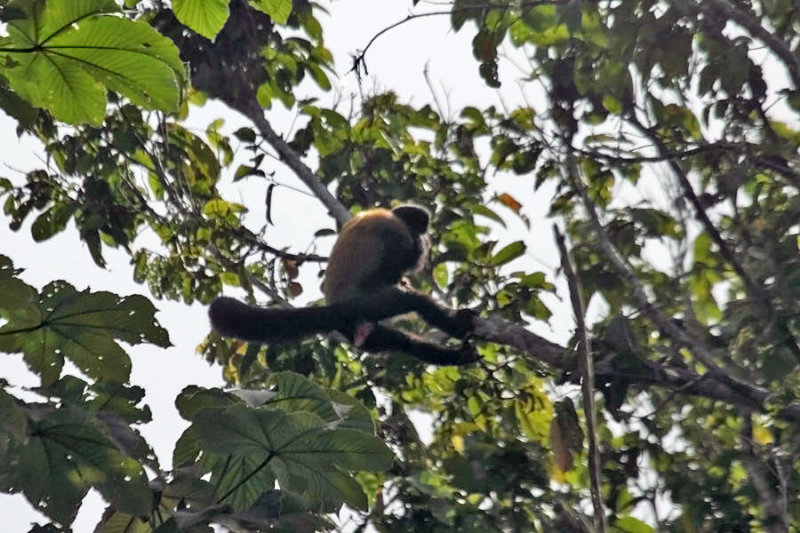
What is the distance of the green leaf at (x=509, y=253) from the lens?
17.1ft

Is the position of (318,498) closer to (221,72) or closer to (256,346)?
(256,346)

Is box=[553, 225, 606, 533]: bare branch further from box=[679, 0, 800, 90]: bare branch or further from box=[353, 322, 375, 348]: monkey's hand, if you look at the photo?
box=[353, 322, 375, 348]: monkey's hand

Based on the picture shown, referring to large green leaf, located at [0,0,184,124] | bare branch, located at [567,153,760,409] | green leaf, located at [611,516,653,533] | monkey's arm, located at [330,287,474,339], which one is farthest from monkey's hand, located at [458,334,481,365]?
large green leaf, located at [0,0,184,124]

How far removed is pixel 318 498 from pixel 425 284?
4180 millimetres

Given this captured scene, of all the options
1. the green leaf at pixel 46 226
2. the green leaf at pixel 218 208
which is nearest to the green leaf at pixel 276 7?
the green leaf at pixel 218 208

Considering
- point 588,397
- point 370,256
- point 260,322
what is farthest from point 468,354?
point 588,397

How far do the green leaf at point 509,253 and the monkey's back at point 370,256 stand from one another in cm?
80

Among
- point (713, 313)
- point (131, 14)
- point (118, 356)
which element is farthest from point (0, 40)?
point (713, 313)

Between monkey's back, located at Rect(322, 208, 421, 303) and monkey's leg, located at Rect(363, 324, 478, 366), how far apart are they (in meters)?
0.33

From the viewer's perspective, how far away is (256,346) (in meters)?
5.29

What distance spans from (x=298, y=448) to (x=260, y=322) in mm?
3256

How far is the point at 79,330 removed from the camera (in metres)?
2.32

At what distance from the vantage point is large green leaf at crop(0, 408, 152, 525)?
2035 millimetres

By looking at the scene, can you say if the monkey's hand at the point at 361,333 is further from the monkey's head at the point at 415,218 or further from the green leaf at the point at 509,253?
the green leaf at the point at 509,253
